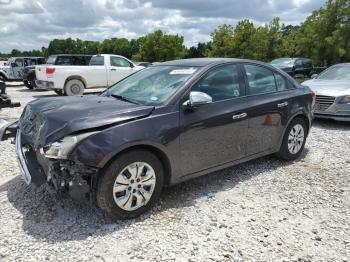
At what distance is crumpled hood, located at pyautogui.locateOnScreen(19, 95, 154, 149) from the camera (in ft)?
11.0

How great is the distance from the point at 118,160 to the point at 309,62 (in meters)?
22.1

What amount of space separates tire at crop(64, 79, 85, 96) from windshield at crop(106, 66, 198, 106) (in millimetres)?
9601

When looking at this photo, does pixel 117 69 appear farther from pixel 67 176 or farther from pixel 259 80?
pixel 67 176

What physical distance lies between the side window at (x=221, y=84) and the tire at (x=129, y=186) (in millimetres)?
1083

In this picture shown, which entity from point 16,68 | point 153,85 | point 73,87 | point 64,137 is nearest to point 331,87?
point 153,85

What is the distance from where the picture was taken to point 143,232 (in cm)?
345

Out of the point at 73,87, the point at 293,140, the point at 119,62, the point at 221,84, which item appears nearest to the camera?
the point at 221,84

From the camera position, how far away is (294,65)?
67.2ft

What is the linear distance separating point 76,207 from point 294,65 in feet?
62.6

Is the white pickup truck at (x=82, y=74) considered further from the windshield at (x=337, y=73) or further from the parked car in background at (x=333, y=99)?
the parked car in background at (x=333, y=99)

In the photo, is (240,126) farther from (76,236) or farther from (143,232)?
(76,236)

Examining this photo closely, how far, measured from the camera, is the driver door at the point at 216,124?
3959mm

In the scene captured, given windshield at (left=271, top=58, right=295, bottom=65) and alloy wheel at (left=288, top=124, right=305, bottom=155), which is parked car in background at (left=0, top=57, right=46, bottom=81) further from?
alloy wheel at (left=288, top=124, right=305, bottom=155)

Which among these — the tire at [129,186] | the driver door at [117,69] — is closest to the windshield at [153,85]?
the tire at [129,186]
